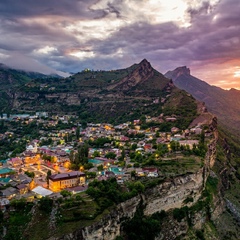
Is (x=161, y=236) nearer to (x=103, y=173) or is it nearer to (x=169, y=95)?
(x=103, y=173)

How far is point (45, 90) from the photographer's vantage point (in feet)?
438

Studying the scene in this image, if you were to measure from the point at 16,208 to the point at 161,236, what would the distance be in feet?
53.2

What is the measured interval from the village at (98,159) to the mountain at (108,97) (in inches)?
642

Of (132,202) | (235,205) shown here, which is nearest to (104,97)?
(235,205)

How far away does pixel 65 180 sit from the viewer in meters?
37.2

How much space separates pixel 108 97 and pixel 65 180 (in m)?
84.8

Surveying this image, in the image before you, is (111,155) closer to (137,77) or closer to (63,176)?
(63,176)

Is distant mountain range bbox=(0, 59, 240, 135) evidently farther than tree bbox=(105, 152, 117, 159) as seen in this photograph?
Yes

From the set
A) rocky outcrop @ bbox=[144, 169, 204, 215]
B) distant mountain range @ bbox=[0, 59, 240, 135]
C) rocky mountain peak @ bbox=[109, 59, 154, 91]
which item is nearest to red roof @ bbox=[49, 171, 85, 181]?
rocky outcrop @ bbox=[144, 169, 204, 215]

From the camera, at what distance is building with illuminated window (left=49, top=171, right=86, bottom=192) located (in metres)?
36.5

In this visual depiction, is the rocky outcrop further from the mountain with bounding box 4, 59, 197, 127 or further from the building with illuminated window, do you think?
the mountain with bounding box 4, 59, 197, 127

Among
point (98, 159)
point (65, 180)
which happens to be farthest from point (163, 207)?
point (98, 159)

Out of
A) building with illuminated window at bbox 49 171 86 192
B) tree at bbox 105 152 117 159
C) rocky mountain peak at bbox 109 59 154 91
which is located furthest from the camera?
rocky mountain peak at bbox 109 59 154 91

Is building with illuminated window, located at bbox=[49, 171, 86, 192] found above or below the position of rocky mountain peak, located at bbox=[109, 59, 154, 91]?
below
